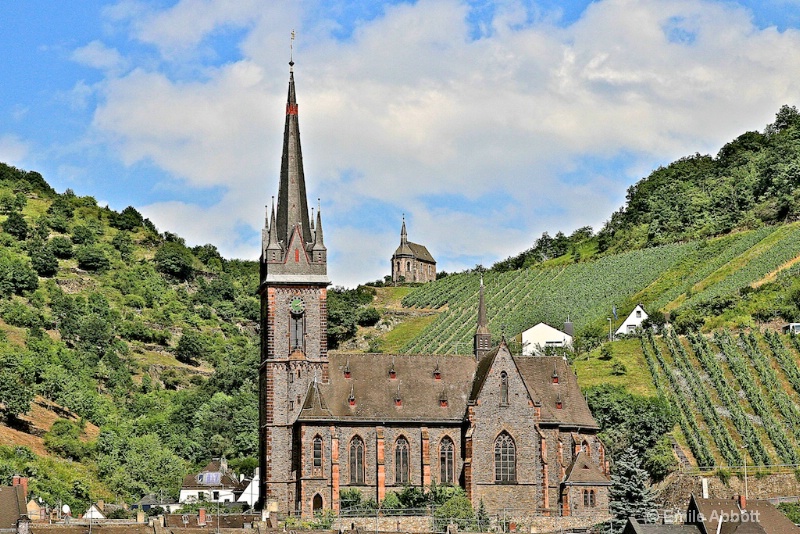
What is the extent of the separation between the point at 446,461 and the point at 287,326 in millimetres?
12388

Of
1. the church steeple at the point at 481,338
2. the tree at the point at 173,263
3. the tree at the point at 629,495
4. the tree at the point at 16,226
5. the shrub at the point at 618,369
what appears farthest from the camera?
the tree at the point at 173,263

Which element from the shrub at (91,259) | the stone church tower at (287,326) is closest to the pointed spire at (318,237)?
the stone church tower at (287,326)

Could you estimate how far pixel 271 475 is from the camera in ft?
273

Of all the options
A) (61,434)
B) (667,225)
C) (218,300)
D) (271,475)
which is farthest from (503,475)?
(218,300)

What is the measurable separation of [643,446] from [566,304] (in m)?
60.2

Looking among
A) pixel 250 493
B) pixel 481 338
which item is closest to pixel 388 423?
pixel 481 338

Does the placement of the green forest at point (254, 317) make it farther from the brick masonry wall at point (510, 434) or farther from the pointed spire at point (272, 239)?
the pointed spire at point (272, 239)

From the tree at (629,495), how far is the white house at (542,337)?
5294 centimetres

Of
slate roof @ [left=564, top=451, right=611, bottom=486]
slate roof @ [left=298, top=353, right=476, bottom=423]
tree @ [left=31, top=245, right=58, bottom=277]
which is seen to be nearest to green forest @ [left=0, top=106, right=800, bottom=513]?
tree @ [left=31, top=245, right=58, bottom=277]

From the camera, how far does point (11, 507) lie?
217 feet

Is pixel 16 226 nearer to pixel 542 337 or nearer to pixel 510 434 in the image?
pixel 542 337

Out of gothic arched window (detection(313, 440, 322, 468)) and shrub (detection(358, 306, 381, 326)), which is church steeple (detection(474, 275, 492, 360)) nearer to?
gothic arched window (detection(313, 440, 322, 468))

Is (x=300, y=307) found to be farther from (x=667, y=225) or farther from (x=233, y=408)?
(x=667, y=225)

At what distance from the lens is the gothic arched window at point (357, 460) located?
83.5 meters
